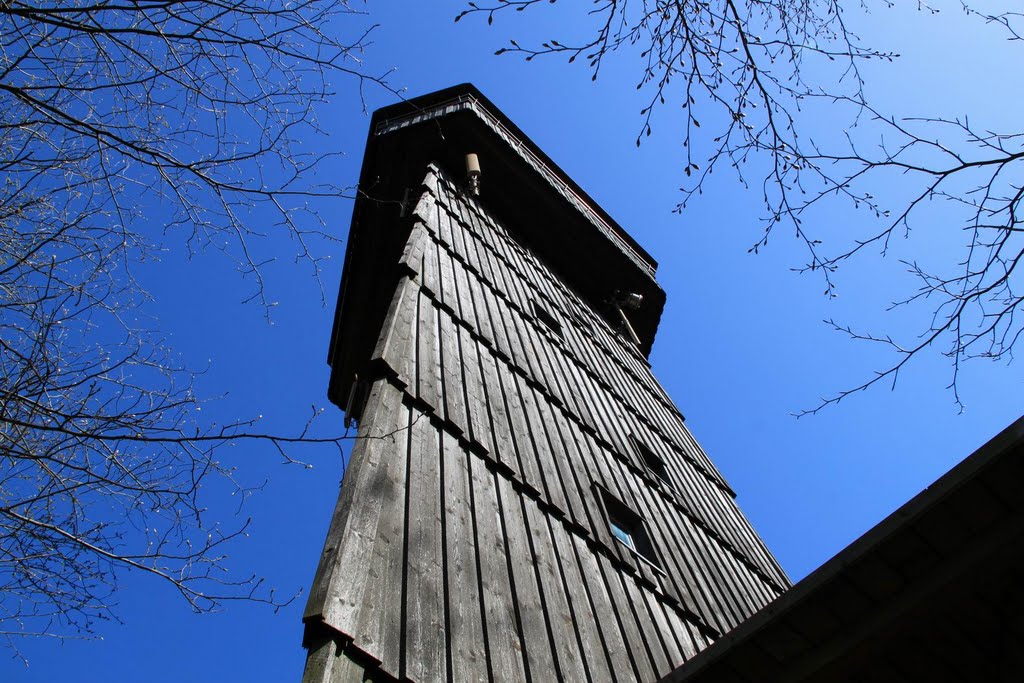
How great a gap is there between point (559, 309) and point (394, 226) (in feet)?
8.33

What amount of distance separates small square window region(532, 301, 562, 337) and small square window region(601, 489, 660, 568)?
10.1ft

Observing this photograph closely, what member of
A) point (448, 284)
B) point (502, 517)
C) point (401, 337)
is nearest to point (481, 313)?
point (448, 284)

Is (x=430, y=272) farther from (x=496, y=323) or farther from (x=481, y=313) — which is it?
(x=496, y=323)

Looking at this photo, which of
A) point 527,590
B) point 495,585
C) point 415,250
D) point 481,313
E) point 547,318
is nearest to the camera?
point 495,585

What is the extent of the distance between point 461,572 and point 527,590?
1.42ft

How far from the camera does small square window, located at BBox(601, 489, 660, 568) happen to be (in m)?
5.52

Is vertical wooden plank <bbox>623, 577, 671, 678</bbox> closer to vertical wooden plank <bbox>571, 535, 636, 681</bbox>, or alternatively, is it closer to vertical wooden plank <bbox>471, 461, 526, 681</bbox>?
vertical wooden plank <bbox>571, 535, 636, 681</bbox>

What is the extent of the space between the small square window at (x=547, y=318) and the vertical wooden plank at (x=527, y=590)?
166 inches

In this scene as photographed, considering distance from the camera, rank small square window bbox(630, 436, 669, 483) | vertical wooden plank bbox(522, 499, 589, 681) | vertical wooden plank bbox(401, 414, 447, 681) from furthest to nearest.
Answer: small square window bbox(630, 436, 669, 483) < vertical wooden plank bbox(522, 499, 589, 681) < vertical wooden plank bbox(401, 414, 447, 681)

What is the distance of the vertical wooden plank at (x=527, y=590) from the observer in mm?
3361

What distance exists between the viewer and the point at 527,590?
3.77m

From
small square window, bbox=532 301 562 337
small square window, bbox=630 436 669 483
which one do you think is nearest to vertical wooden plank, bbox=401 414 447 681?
small square window, bbox=630 436 669 483

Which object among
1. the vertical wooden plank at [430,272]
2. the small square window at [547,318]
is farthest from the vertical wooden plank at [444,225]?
the small square window at [547,318]

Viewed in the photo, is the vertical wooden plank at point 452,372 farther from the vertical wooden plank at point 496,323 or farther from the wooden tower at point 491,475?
the vertical wooden plank at point 496,323
